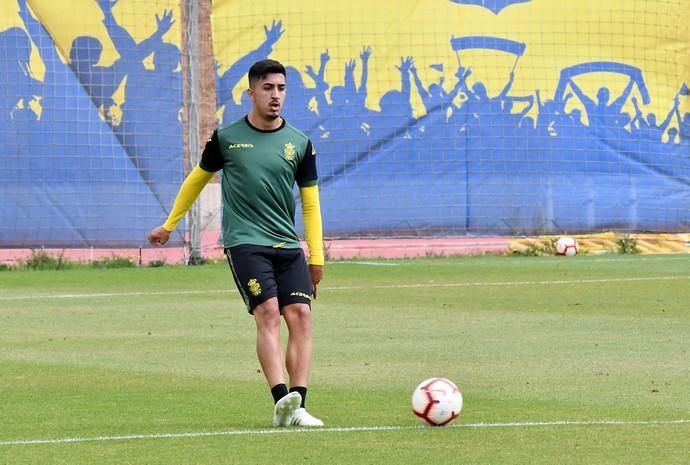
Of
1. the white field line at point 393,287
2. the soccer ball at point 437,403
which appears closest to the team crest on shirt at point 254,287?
the soccer ball at point 437,403

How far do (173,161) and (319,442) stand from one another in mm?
17544

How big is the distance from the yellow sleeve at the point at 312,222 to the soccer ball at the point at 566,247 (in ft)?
54.9

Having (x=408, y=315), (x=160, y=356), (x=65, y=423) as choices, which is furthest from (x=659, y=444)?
(x=408, y=315)

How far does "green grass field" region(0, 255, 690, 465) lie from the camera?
8.02 meters

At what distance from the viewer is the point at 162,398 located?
33.8ft

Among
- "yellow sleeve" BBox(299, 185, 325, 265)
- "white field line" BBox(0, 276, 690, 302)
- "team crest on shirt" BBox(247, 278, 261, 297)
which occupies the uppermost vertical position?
"yellow sleeve" BBox(299, 185, 325, 265)

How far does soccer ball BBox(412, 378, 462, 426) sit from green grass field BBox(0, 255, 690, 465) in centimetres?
9

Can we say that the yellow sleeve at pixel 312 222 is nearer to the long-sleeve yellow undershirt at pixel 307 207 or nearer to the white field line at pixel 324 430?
the long-sleeve yellow undershirt at pixel 307 207

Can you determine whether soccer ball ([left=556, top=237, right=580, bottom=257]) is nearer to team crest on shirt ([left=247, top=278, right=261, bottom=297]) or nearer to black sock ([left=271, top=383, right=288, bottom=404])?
team crest on shirt ([left=247, top=278, right=261, bottom=297])

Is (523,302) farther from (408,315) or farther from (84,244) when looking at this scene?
(84,244)

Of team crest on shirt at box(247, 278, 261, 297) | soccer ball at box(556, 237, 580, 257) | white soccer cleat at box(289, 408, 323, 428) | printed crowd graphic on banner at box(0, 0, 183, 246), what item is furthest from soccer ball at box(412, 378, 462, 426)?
soccer ball at box(556, 237, 580, 257)

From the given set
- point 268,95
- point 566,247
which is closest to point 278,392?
point 268,95

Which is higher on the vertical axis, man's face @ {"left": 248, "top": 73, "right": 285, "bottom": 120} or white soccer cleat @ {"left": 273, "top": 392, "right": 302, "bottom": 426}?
man's face @ {"left": 248, "top": 73, "right": 285, "bottom": 120}

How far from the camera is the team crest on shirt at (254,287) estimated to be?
9227 mm
